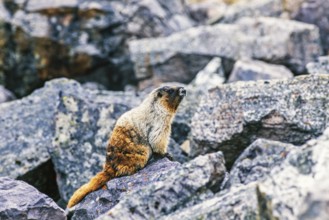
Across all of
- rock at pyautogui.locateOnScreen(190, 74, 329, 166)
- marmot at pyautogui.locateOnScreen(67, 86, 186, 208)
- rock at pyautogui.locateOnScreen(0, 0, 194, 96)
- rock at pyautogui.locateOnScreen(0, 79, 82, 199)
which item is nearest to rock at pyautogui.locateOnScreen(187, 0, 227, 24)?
rock at pyautogui.locateOnScreen(0, 0, 194, 96)

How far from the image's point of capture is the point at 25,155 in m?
10.5

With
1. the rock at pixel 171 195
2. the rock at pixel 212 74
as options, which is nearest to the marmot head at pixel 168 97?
the rock at pixel 171 195

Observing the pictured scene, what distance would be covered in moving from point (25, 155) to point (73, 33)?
7.70 metres

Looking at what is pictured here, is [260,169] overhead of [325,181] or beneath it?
beneath

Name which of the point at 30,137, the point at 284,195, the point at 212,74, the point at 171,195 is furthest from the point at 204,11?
the point at 284,195

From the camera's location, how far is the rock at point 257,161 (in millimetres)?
6325

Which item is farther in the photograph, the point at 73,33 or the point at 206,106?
the point at 73,33

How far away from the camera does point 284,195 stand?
4.94 metres

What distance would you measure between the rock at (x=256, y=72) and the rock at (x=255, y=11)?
429 cm

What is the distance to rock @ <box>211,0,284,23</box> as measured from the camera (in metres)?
18.8

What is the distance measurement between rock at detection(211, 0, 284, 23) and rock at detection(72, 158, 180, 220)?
1137cm

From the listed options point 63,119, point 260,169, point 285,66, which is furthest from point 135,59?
point 260,169

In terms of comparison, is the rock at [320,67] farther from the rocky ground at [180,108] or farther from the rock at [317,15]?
the rock at [317,15]

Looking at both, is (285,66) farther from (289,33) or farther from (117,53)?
(117,53)
